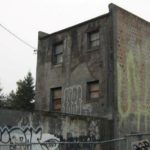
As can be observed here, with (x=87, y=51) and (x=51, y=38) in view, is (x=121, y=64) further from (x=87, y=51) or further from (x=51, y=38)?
(x=51, y=38)

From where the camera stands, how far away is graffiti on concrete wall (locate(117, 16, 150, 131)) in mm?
20938

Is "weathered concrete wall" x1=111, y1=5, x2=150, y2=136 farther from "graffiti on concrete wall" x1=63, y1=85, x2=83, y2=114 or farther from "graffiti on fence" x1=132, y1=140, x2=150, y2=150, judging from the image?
"graffiti on fence" x1=132, y1=140, x2=150, y2=150

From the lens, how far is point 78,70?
22.6m

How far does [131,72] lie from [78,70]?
125 inches

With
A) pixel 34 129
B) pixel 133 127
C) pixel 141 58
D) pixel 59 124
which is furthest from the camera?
pixel 141 58

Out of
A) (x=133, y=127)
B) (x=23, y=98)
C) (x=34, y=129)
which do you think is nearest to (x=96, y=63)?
(x=133, y=127)

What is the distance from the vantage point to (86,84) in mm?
21953

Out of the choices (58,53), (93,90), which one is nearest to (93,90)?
(93,90)

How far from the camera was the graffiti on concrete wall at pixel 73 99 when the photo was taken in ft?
72.7

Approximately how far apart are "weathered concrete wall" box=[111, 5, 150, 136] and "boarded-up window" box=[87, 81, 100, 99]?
1.45 m

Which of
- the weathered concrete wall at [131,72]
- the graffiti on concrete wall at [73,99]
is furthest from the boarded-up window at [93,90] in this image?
the weathered concrete wall at [131,72]

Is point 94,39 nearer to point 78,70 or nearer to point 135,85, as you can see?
point 78,70

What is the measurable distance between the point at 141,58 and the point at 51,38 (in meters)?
6.25

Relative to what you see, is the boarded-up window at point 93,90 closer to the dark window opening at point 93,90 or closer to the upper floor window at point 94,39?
the dark window opening at point 93,90
